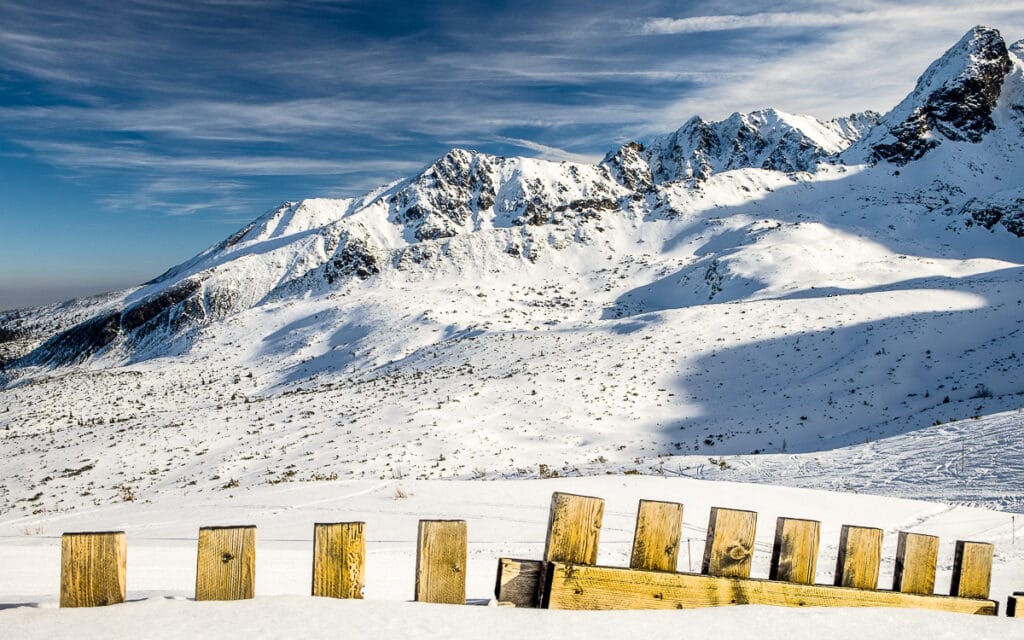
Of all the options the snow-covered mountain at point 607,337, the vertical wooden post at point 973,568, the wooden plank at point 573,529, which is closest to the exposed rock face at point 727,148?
the snow-covered mountain at point 607,337

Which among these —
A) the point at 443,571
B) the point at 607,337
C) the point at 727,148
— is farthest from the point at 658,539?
the point at 727,148

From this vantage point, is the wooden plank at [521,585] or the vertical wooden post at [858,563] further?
the vertical wooden post at [858,563]

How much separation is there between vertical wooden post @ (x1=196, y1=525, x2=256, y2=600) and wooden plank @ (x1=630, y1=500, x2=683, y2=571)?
155 centimetres

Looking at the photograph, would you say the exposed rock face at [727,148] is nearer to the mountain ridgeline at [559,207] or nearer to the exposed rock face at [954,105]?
the mountain ridgeline at [559,207]

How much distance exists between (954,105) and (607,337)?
8668 cm

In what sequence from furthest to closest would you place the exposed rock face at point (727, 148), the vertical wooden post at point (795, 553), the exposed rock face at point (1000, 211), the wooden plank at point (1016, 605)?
the exposed rock face at point (727, 148)
the exposed rock face at point (1000, 211)
the wooden plank at point (1016, 605)
the vertical wooden post at point (795, 553)

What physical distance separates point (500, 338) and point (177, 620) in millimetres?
32046

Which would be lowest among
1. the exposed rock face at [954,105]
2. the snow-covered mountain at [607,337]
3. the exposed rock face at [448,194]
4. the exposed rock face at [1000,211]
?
the snow-covered mountain at [607,337]

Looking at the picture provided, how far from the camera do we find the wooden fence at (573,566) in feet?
7.36

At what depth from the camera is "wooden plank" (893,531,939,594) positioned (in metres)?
2.81

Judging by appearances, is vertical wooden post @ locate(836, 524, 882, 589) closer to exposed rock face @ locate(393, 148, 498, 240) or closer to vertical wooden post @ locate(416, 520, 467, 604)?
vertical wooden post @ locate(416, 520, 467, 604)

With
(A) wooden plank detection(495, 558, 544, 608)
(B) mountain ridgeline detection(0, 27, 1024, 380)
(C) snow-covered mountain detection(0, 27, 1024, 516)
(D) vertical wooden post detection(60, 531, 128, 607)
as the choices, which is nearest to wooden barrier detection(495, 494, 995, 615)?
(A) wooden plank detection(495, 558, 544, 608)

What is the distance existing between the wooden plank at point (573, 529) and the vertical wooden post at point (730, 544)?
54cm

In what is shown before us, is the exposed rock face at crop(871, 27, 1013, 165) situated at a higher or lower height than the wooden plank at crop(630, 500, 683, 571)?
higher
